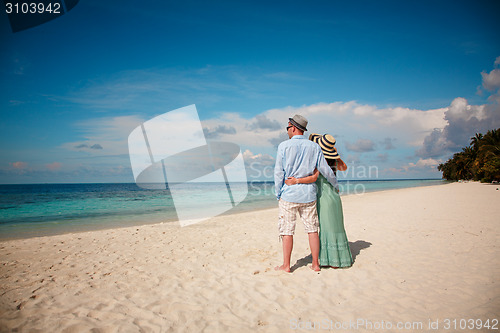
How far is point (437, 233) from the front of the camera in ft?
21.5

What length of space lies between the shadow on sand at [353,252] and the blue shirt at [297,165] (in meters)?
1.36

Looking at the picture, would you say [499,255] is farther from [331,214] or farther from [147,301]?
[147,301]

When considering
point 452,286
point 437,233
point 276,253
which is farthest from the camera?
point 437,233

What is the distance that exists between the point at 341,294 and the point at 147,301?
2499 mm

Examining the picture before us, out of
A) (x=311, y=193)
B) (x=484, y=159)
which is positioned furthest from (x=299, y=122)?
(x=484, y=159)

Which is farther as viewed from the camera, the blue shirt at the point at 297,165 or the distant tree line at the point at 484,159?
the distant tree line at the point at 484,159

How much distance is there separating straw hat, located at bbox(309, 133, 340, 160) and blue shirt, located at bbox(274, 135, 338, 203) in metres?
0.32

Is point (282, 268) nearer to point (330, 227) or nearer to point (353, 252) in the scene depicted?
point (330, 227)

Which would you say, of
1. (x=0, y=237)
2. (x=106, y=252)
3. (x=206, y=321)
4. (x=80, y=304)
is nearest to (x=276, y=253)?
(x=206, y=321)

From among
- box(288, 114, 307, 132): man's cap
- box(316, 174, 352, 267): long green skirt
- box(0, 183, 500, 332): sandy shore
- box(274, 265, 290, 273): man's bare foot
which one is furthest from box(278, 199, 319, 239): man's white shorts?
box(288, 114, 307, 132): man's cap

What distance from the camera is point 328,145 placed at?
412 cm

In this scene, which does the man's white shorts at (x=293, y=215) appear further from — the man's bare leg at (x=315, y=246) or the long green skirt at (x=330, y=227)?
the long green skirt at (x=330, y=227)

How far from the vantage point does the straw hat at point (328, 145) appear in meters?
4.07

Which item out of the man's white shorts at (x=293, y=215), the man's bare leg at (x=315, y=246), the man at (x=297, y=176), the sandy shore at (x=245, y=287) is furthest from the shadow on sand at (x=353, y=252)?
the man's white shorts at (x=293, y=215)
